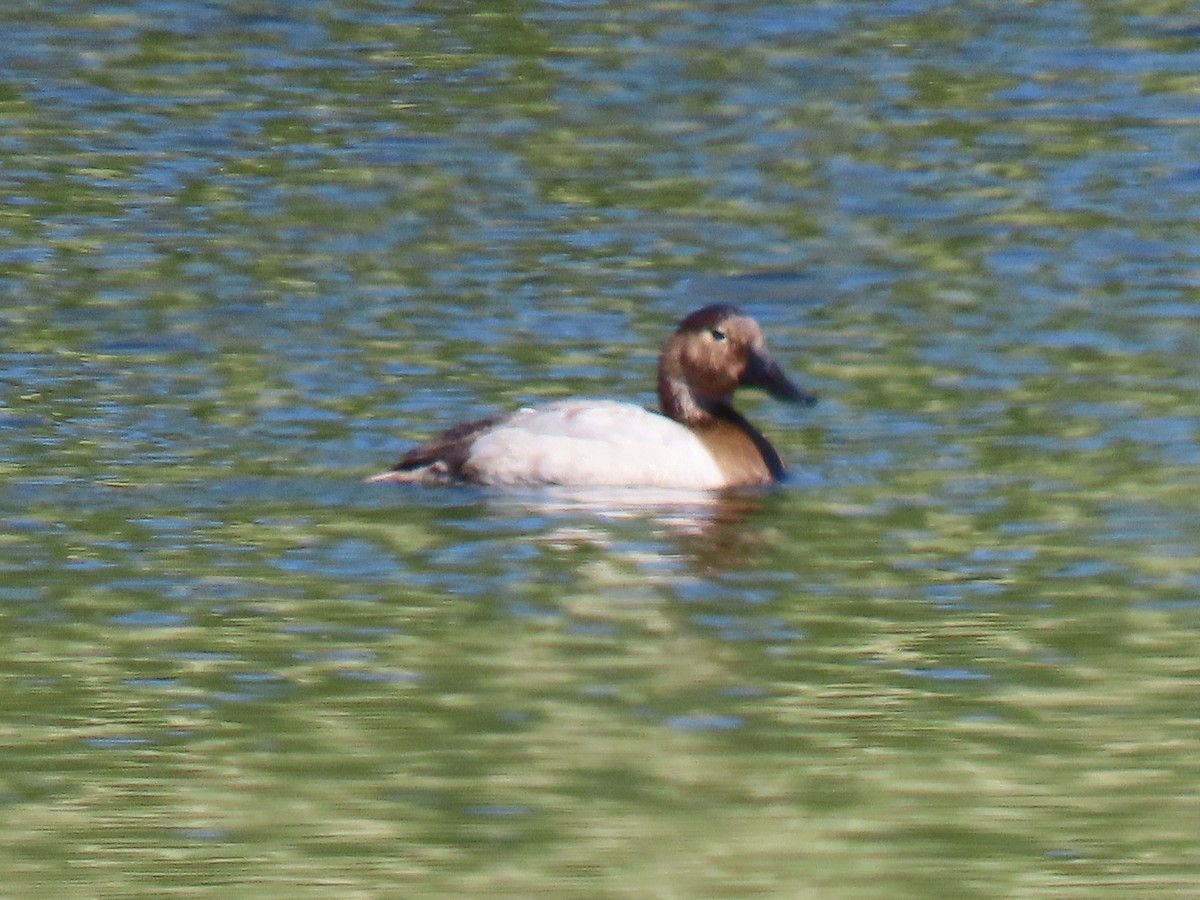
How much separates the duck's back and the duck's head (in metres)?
0.65

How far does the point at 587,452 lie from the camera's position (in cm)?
1329

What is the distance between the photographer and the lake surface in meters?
8.70

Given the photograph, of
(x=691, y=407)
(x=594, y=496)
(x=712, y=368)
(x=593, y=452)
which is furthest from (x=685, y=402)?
(x=594, y=496)

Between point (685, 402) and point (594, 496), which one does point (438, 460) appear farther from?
point (685, 402)

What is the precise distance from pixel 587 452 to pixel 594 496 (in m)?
0.20

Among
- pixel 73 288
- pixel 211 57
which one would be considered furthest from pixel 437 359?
pixel 211 57

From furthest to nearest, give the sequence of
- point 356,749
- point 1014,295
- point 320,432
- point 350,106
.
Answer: point 350,106
point 1014,295
point 320,432
point 356,749

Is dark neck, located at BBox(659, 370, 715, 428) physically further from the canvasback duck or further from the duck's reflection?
the duck's reflection

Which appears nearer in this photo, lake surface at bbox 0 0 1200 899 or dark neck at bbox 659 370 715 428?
lake surface at bbox 0 0 1200 899

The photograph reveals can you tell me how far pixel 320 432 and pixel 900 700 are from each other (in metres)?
4.75

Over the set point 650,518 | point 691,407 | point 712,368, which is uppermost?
point 712,368

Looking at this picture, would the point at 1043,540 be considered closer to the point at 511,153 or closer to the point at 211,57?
the point at 511,153

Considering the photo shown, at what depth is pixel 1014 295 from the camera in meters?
16.5

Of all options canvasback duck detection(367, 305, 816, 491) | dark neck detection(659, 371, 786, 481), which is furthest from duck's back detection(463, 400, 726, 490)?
dark neck detection(659, 371, 786, 481)
